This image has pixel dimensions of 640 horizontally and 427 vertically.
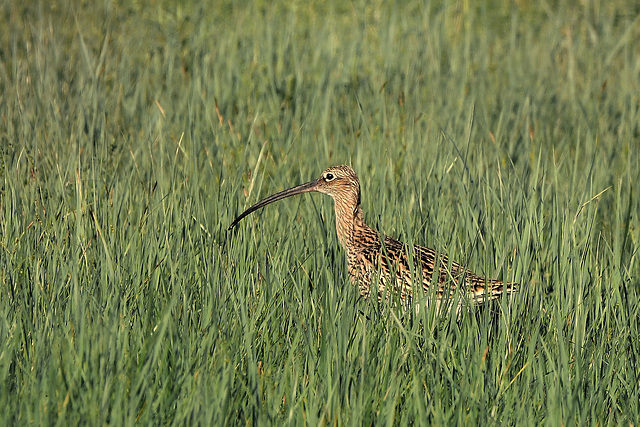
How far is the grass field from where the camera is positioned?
9.50 feet

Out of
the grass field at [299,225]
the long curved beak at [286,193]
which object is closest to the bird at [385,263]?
the long curved beak at [286,193]

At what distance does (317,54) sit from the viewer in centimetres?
675

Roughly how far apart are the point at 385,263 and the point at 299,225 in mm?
549

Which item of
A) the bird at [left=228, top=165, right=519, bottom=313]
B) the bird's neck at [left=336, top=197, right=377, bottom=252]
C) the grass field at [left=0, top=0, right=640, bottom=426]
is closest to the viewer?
the grass field at [left=0, top=0, right=640, bottom=426]

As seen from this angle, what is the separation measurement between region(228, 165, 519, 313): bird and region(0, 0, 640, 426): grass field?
Result: 11 cm

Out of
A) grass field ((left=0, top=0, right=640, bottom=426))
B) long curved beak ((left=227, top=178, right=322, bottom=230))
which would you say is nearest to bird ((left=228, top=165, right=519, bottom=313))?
long curved beak ((left=227, top=178, right=322, bottom=230))

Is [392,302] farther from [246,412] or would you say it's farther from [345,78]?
[345,78]

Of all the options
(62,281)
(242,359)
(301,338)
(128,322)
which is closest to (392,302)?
(301,338)

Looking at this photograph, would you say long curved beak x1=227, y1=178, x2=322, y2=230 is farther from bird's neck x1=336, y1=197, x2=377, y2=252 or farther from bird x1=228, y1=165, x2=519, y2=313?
bird's neck x1=336, y1=197, x2=377, y2=252

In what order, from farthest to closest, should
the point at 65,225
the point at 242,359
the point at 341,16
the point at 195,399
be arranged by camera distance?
the point at 341,16 → the point at 65,225 → the point at 242,359 → the point at 195,399

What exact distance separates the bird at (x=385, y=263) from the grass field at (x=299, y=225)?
11 centimetres

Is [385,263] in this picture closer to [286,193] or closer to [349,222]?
[349,222]

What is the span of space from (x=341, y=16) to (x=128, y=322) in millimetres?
6871

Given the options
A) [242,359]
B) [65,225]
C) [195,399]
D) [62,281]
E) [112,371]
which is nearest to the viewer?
[195,399]
